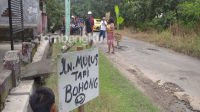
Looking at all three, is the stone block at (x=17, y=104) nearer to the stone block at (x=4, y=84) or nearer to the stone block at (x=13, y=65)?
the stone block at (x=4, y=84)

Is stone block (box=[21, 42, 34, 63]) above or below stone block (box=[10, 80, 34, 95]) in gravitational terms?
above

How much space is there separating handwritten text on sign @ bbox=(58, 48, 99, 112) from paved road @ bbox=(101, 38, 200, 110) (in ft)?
13.0

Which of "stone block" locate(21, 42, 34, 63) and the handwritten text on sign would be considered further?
"stone block" locate(21, 42, 34, 63)

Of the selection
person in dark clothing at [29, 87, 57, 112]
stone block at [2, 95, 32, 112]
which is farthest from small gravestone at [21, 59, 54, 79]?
A: person in dark clothing at [29, 87, 57, 112]

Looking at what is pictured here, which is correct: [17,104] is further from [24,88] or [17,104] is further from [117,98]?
[117,98]

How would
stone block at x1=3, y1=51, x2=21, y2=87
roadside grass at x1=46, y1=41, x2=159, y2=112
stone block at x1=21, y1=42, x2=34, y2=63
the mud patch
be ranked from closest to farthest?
stone block at x1=3, y1=51, x2=21, y2=87 < roadside grass at x1=46, y1=41, x2=159, y2=112 < stone block at x1=21, y1=42, x2=34, y2=63 < the mud patch

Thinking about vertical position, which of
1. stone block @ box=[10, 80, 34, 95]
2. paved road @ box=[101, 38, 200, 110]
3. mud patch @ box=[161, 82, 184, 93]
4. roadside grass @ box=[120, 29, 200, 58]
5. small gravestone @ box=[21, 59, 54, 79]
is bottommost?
mud patch @ box=[161, 82, 184, 93]

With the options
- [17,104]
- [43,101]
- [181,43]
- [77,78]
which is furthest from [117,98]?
[181,43]

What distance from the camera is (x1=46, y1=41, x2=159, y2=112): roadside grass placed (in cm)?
746

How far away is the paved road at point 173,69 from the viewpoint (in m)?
10.2

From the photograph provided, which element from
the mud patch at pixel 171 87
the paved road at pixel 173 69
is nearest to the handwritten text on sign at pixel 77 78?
the paved road at pixel 173 69

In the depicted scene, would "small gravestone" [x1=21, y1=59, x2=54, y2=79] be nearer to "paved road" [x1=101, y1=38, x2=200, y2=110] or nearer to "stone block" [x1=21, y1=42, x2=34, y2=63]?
"stone block" [x1=21, y1=42, x2=34, y2=63]

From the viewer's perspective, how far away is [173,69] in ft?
43.9

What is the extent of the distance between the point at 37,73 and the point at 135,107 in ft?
6.44
